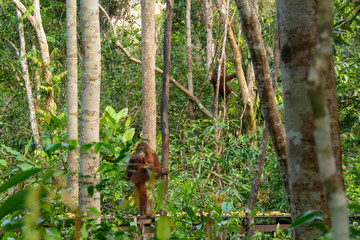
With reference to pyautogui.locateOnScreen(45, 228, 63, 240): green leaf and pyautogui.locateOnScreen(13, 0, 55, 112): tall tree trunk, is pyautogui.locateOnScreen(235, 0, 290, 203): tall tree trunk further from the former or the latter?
pyautogui.locateOnScreen(13, 0, 55, 112): tall tree trunk

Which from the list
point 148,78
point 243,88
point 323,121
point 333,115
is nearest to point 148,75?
point 148,78

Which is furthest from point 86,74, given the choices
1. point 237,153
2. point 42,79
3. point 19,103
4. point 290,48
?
point 19,103

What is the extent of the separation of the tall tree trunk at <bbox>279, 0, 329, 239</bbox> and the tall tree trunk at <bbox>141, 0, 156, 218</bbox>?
2.70 meters

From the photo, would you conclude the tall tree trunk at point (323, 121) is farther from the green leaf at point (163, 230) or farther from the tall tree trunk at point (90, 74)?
the tall tree trunk at point (90, 74)

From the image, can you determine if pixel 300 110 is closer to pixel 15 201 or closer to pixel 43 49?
pixel 15 201

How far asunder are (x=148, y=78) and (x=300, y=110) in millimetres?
2909

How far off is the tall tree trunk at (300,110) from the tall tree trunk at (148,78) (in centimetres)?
270

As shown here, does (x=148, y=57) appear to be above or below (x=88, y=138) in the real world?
above

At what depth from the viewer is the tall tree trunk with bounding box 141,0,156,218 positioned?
3803 mm

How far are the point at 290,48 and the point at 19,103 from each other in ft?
31.1

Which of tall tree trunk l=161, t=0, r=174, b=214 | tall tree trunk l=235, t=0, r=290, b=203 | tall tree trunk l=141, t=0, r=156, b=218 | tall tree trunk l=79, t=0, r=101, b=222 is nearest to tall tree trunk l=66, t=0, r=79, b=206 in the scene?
tall tree trunk l=141, t=0, r=156, b=218

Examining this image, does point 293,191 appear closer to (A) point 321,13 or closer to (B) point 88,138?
(A) point 321,13

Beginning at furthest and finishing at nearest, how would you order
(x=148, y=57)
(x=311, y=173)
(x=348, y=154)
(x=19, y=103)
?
(x=19, y=103) → (x=348, y=154) → (x=148, y=57) → (x=311, y=173)

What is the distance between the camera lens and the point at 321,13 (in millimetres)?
549
